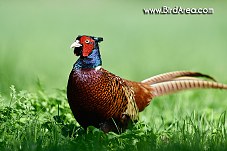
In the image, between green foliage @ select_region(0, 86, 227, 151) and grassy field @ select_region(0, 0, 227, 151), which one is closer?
green foliage @ select_region(0, 86, 227, 151)

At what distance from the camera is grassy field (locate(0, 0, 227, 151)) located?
4.46 metres

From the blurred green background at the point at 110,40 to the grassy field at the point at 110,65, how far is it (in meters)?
0.02

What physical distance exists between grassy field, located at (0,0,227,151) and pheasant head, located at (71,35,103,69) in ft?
1.64

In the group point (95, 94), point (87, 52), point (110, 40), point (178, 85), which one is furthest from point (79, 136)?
point (110, 40)

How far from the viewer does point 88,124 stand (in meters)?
4.77

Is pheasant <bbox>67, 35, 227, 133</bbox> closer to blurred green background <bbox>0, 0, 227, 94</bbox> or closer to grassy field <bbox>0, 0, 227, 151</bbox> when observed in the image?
grassy field <bbox>0, 0, 227, 151</bbox>

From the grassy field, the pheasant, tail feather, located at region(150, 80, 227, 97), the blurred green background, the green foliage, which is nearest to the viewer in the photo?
the green foliage

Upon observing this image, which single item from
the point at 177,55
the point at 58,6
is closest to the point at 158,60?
the point at 177,55

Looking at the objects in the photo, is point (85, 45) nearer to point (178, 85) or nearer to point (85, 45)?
point (85, 45)

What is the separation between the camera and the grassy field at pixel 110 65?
4.46 meters

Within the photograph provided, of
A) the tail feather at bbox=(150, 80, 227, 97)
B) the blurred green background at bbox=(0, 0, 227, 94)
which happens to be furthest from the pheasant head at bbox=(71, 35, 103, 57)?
the blurred green background at bbox=(0, 0, 227, 94)

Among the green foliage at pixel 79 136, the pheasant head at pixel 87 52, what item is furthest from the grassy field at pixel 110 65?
the pheasant head at pixel 87 52

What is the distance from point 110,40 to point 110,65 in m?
3.04

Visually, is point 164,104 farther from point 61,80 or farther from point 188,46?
point 188,46
